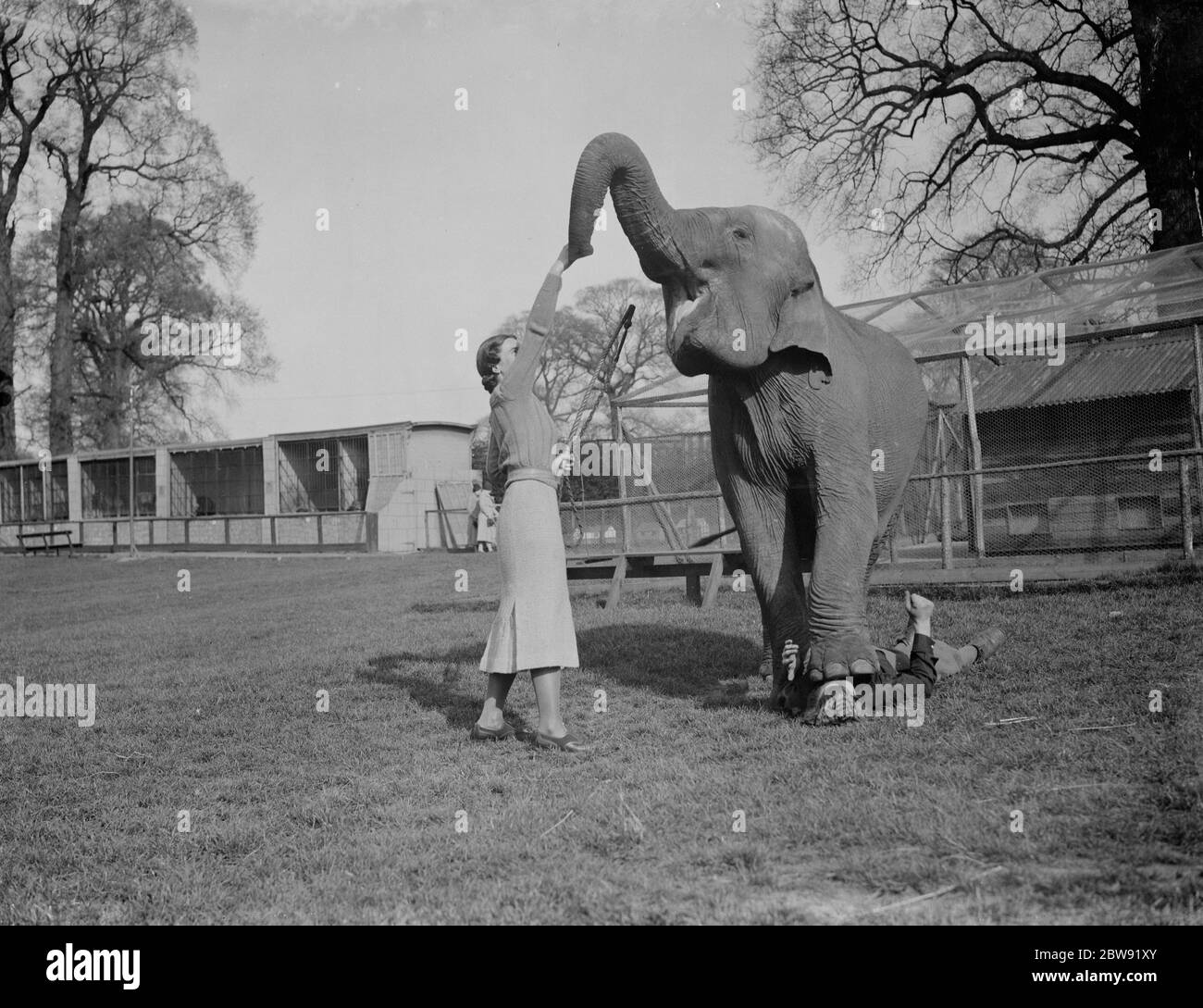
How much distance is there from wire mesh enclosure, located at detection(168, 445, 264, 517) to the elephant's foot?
1270 inches

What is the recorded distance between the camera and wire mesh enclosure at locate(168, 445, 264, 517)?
36281mm

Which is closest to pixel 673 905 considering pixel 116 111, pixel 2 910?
pixel 2 910

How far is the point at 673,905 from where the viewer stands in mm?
3393

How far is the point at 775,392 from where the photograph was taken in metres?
6.35

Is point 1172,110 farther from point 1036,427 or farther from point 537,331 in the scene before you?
point 537,331

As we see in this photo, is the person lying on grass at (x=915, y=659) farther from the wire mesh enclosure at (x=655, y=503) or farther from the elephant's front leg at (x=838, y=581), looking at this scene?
the wire mesh enclosure at (x=655, y=503)

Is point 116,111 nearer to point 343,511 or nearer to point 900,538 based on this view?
point 343,511

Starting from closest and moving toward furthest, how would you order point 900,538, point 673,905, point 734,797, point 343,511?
point 673,905 → point 734,797 → point 900,538 → point 343,511

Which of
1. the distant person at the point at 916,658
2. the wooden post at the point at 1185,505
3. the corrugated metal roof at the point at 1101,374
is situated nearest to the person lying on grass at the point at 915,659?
the distant person at the point at 916,658

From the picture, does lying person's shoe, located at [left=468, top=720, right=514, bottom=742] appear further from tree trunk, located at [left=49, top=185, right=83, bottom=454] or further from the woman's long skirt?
tree trunk, located at [left=49, top=185, right=83, bottom=454]

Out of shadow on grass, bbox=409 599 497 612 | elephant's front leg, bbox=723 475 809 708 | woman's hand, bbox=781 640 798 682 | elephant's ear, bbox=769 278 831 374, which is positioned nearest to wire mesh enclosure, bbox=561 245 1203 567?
shadow on grass, bbox=409 599 497 612

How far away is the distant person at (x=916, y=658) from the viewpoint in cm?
636

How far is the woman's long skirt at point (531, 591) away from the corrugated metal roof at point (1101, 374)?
39.4 ft

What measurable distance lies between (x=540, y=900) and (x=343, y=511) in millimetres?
29998
